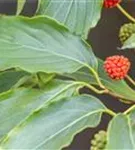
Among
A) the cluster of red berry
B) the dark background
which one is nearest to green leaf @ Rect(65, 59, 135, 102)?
the cluster of red berry

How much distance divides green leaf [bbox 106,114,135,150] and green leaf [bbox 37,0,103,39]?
18 cm

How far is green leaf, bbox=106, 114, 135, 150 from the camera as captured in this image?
0.67 meters

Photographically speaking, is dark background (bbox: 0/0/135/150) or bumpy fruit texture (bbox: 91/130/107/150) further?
dark background (bbox: 0/0/135/150)

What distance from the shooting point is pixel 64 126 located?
2.38ft

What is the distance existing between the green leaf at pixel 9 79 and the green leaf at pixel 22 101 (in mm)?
128

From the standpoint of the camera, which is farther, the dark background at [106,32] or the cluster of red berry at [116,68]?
the dark background at [106,32]

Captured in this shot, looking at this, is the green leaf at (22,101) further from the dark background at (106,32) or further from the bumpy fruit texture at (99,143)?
the dark background at (106,32)

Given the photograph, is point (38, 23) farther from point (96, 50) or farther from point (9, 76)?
point (96, 50)

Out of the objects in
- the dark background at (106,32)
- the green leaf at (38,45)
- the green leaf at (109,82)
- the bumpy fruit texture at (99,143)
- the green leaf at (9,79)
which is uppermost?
the green leaf at (38,45)

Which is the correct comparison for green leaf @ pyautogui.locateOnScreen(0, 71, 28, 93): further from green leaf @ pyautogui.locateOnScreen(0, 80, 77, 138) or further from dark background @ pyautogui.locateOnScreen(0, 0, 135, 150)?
dark background @ pyautogui.locateOnScreen(0, 0, 135, 150)

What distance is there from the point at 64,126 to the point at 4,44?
17 cm

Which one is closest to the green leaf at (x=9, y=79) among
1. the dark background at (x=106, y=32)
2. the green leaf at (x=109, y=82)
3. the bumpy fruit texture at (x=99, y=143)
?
the green leaf at (x=109, y=82)

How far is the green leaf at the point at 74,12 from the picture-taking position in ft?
2.73

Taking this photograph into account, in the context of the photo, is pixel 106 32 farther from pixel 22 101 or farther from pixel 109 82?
pixel 22 101
